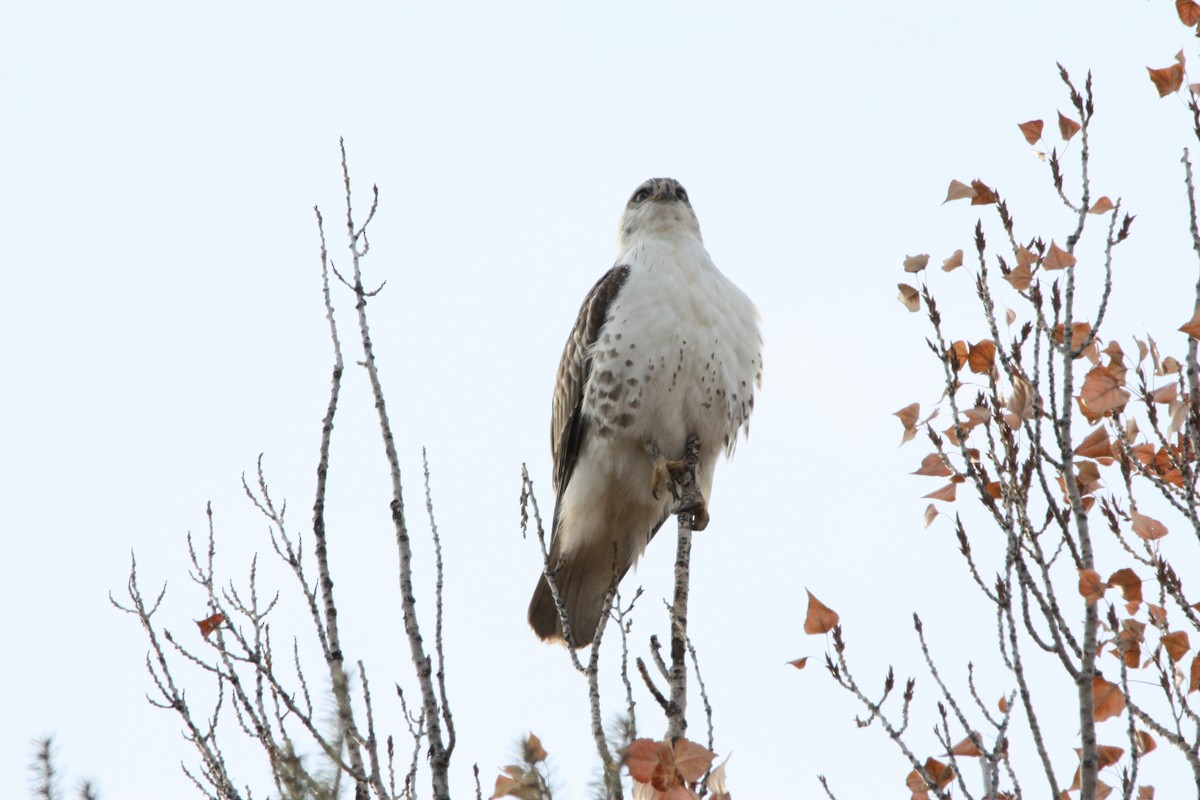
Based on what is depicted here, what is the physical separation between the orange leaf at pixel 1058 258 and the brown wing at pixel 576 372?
260 cm

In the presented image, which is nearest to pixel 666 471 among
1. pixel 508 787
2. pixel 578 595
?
pixel 578 595

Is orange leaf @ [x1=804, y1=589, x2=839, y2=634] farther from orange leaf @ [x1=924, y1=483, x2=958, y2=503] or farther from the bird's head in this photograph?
the bird's head

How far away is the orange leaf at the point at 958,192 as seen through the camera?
3.28 m

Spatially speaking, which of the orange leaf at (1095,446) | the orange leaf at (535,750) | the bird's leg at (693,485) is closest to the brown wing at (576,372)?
the bird's leg at (693,485)

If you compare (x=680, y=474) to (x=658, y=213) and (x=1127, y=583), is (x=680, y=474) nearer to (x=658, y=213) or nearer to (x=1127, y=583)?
(x=658, y=213)

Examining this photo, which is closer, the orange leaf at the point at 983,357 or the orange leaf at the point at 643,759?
the orange leaf at the point at 643,759

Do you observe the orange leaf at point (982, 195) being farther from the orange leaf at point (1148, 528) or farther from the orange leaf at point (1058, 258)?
the orange leaf at point (1148, 528)

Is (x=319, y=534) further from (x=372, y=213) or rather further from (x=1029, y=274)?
(x=1029, y=274)

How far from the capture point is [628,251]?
6023 millimetres

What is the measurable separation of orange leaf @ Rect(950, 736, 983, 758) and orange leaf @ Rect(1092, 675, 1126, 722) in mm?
322

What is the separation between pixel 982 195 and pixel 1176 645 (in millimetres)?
1218

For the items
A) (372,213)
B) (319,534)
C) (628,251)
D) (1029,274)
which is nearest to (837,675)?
(1029,274)

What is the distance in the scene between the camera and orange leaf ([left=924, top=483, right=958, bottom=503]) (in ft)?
11.3

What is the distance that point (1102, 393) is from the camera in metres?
3.28
